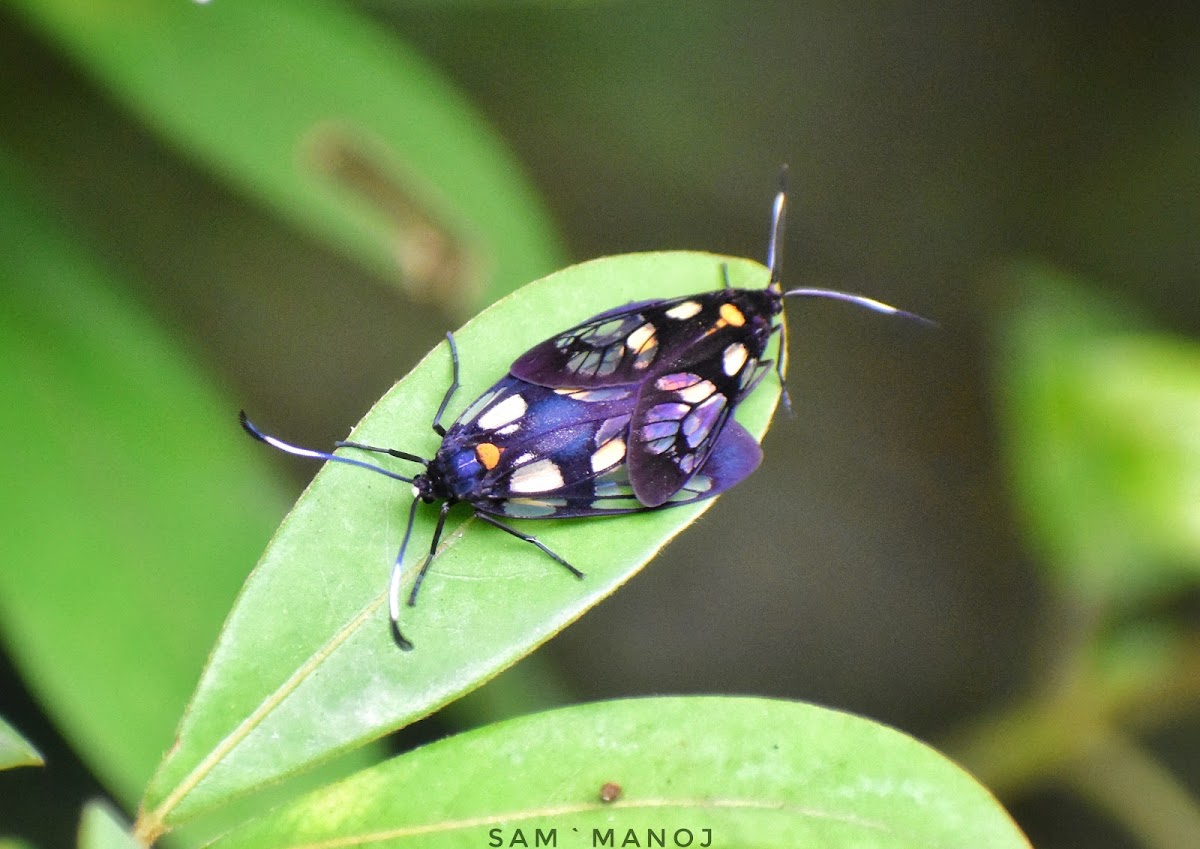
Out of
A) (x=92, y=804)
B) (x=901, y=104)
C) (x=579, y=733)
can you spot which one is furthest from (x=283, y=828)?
(x=901, y=104)

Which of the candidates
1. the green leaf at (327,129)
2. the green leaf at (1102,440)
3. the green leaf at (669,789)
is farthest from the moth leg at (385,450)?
the green leaf at (1102,440)

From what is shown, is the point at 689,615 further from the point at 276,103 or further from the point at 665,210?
the point at 276,103

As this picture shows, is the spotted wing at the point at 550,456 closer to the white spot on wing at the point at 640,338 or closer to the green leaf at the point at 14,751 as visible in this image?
the white spot on wing at the point at 640,338

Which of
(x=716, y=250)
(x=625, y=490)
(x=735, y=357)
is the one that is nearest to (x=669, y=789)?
(x=625, y=490)

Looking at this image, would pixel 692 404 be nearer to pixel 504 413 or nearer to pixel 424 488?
pixel 504 413

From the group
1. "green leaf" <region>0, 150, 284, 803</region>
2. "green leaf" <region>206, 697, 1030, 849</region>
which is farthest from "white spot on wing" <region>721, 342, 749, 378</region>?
"green leaf" <region>0, 150, 284, 803</region>

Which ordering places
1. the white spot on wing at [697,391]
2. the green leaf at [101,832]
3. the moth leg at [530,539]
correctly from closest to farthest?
the green leaf at [101,832] → the moth leg at [530,539] → the white spot on wing at [697,391]
